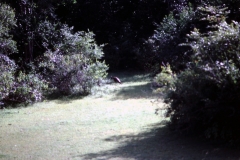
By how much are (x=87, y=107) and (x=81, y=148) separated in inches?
205

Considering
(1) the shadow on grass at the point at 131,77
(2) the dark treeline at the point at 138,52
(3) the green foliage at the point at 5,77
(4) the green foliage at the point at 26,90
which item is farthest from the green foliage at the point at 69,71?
(1) the shadow on grass at the point at 131,77

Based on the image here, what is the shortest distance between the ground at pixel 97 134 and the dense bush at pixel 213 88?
56 centimetres

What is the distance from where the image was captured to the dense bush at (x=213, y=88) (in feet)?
23.9

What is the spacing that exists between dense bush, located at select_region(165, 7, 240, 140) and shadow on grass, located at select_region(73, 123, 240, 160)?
13.8 inches

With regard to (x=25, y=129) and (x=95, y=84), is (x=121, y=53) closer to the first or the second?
(x=95, y=84)

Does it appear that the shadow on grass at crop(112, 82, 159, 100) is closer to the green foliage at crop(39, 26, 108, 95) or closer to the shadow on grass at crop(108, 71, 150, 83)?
the green foliage at crop(39, 26, 108, 95)

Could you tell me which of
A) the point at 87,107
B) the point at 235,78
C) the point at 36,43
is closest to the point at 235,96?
the point at 235,78

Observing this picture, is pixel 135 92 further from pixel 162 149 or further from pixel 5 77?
pixel 162 149

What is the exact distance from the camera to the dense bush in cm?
727

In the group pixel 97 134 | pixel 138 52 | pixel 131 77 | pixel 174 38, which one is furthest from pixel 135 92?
pixel 138 52

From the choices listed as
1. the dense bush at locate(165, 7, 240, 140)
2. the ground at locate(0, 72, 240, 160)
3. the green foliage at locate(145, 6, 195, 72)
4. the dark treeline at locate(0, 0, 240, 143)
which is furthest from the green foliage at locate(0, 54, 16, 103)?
the dense bush at locate(165, 7, 240, 140)

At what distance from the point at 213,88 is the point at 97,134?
3546 mm

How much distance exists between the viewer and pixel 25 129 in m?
10.9

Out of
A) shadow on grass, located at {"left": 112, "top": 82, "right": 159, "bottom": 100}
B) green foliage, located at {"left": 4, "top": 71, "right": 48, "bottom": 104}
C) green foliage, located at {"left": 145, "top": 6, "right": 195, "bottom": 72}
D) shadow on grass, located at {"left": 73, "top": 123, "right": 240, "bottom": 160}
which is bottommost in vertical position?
shadow on grass, located at {"left": 73, "top": 123, "right": 240, "bottom": 160}
